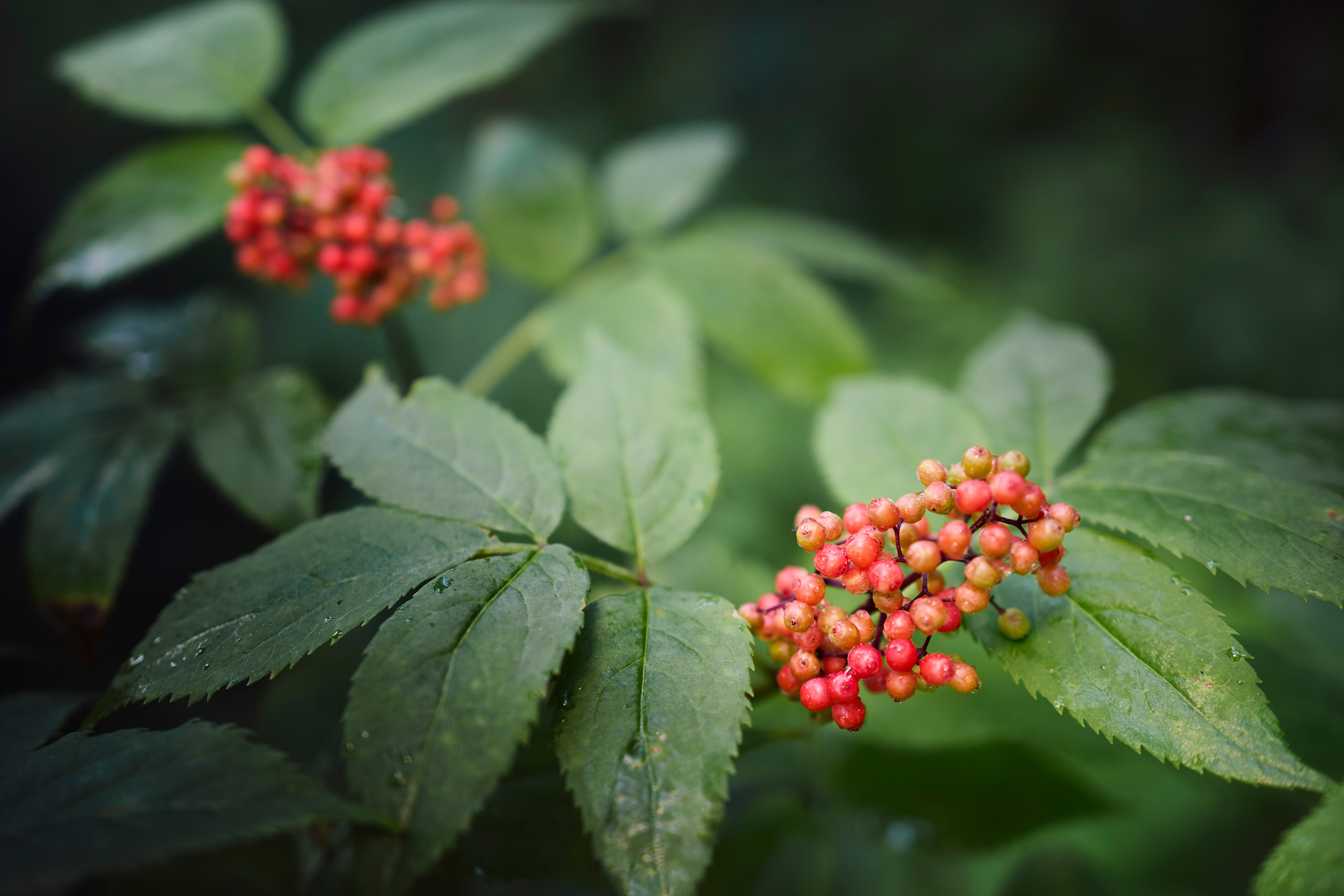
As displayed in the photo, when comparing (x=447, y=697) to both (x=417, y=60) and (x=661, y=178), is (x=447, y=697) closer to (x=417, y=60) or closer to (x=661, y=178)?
(x=417, y=60)

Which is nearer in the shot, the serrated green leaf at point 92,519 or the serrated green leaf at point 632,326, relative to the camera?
the serrated green leaf at point 92,519

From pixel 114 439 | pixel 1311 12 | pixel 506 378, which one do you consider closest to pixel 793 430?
pixel 506 378

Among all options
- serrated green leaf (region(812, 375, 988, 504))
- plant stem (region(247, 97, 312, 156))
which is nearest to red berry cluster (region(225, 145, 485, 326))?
plant stem (region(247, 97, 312, 156))

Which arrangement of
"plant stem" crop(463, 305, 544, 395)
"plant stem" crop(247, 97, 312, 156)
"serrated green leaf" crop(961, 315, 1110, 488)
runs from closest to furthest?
"serrated green leaf" crop(961, 315, 1110, 488) < "plant stem" crop(247, 97, 312, 156) < "plant stem" crop(463, 305, 544, 395)

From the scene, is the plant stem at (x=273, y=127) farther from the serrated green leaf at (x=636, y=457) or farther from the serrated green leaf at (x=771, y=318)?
the serrated green leaf at (x=636, y=457)

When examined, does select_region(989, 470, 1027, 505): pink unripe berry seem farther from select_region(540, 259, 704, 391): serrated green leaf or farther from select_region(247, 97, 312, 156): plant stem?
select_region(247, 97, 312, 156): plant stem

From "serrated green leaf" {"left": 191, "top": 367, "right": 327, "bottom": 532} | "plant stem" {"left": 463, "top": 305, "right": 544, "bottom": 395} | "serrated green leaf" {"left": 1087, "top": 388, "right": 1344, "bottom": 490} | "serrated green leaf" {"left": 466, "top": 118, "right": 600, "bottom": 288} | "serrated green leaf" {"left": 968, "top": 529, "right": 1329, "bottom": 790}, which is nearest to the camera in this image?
"serrated green leaf" {"left": 968, "top": 529, "right": 1329, "bottom": 790}

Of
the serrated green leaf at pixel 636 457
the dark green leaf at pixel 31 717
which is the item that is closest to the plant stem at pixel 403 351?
the serrated green leaf at pixel 636 457
